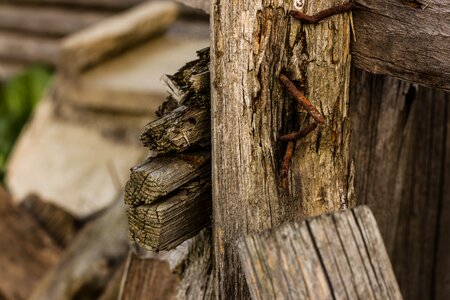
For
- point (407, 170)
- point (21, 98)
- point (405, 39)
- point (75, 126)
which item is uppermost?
point (405, 39)

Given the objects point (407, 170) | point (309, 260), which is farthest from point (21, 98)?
point (309, 260)

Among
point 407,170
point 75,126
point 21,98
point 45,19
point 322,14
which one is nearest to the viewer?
point 322,14

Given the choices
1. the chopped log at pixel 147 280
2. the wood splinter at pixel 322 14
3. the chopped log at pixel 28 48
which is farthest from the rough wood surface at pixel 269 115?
the chopped log at pixel 28 48

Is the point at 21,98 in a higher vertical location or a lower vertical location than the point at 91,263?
lower

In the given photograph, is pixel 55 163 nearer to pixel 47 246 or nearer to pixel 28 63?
pixel 47 246

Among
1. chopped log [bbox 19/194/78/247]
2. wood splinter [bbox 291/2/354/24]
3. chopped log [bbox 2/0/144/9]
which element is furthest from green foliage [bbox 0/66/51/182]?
wood splinter [bbox 291/2/354/24]

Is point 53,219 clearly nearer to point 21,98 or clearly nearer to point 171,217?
point 171,217

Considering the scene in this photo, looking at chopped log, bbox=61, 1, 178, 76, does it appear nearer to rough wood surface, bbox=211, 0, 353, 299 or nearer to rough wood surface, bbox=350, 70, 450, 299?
rough wood surface, bbox=350, 70, 450, 299
